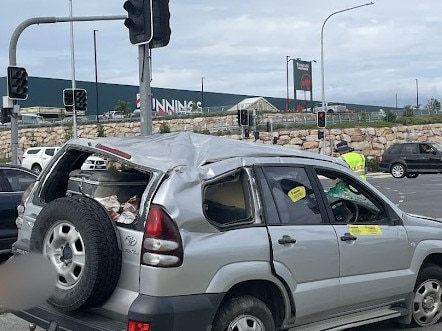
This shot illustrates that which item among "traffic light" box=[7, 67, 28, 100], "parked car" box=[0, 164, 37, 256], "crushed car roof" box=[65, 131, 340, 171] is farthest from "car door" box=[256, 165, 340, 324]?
"traffic light" box=[7, 67, 28, 100]

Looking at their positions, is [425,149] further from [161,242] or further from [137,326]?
[137,326]

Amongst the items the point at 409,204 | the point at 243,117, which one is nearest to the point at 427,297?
the point at 409,204

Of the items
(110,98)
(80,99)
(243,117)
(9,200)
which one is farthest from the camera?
(110,98)

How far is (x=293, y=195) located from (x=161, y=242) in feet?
4.36

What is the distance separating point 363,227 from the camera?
5.36 meters

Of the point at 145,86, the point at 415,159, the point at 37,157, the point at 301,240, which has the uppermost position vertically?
the point at 145,86

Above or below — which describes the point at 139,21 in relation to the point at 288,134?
above

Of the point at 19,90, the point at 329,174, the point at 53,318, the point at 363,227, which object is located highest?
the point at 19,90

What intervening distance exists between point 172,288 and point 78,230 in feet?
2.45

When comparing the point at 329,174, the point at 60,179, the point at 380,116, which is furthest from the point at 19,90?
the point at 380,116

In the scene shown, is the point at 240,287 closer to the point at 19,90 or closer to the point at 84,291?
the point at 84,291

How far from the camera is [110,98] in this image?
3408 inches

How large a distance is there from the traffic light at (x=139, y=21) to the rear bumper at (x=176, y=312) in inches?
221

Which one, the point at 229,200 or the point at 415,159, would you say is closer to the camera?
the point at 229,200
